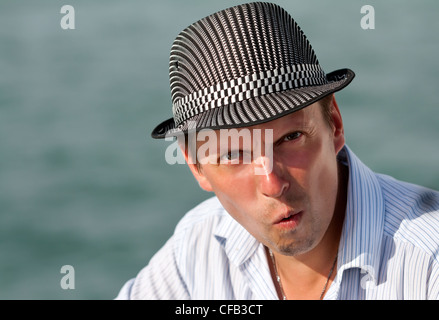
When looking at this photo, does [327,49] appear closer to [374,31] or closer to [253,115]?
[374,31]

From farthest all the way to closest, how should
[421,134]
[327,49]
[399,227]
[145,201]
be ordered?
[327,49] → [421,134] → [145,201] → [399,227]

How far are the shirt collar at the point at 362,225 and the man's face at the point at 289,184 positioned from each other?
0.53 ft

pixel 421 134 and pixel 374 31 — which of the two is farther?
pixel 374 31

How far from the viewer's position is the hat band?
2061mm

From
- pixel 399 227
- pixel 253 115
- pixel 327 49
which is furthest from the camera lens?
pixel 327 49

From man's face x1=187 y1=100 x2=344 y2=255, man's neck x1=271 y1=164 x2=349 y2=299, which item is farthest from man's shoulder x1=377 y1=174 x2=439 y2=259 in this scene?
man's face x1=187 y1=100 x2=344 y2=255

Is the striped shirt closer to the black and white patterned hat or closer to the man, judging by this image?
the man

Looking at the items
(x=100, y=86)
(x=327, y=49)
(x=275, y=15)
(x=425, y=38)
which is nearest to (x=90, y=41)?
(x=100, y=86)

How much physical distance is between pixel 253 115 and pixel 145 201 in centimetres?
442

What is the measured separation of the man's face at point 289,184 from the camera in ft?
6.88

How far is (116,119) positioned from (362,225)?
5084mm

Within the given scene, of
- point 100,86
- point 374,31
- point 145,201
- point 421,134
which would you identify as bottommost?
point 145,201

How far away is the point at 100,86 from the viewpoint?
779cm

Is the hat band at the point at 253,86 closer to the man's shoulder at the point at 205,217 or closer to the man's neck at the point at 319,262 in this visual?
the man's neck at the point at 319,262
